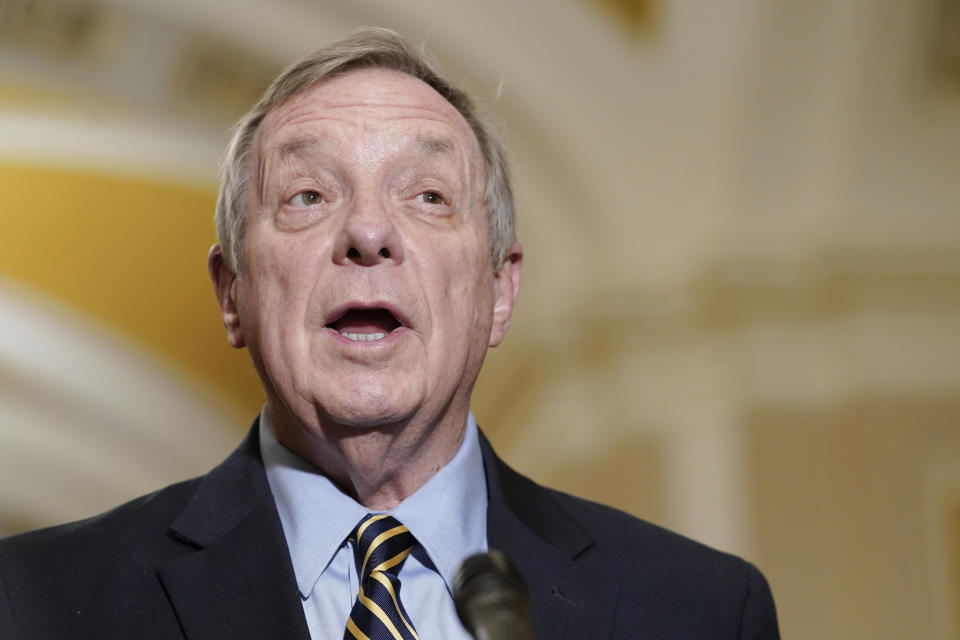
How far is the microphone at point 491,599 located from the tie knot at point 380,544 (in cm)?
45

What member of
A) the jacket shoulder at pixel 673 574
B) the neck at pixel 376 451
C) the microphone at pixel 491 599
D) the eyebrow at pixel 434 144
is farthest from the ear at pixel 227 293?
the microphone at pixel 491 599

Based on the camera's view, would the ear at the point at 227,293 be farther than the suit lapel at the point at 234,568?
Yes

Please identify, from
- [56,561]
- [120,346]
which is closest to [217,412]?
[120,346]

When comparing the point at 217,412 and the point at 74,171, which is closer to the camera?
the point at 74,171

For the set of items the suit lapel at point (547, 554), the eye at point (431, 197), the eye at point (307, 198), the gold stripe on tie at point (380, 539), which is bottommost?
the suit lapel at point (547, 554)

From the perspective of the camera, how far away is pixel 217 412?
5.25 metres

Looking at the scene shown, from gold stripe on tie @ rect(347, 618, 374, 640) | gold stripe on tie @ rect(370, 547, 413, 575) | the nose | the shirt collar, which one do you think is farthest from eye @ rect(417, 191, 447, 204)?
gold stripe on tie @ rect(347, 618, 374, 640)

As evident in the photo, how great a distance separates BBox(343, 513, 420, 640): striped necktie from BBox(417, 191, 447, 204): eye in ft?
1.58

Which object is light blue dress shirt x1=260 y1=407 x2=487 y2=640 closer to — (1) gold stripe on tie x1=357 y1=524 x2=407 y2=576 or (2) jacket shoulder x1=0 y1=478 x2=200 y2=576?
(1) gold stripe on tie x1=357 y1=524 x2=407 y2=576

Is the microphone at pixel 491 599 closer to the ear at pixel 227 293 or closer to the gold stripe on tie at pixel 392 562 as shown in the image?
the gold stripe on tie at pixel 392 562

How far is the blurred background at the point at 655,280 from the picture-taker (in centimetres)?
463

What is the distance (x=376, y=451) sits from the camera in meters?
1.81

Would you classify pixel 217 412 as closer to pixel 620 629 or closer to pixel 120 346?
pixel 120 346

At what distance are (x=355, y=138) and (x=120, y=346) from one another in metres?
3.41
